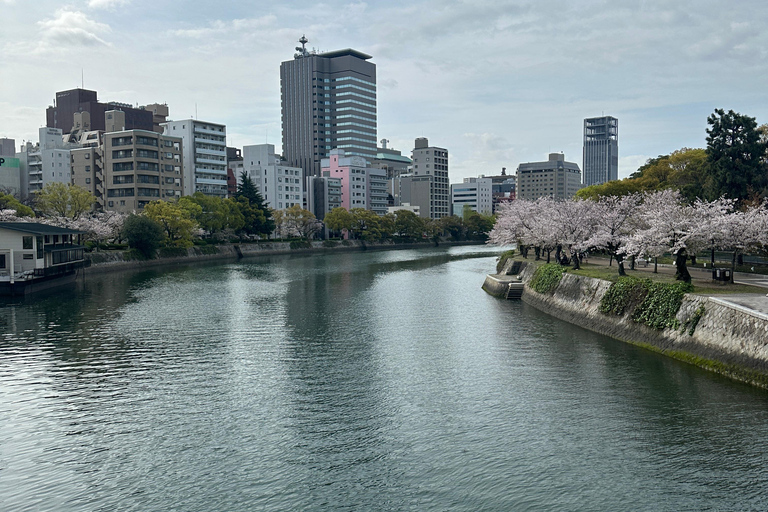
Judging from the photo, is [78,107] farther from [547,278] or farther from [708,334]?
[708,334]

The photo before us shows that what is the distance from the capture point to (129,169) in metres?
94.8

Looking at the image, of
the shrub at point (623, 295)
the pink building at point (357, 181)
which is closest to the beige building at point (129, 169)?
the pink building at point (357, 181)

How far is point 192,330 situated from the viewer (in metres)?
32.2

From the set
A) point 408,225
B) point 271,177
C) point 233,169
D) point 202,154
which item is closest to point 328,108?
point 233,169

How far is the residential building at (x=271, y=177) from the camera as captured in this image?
13688 cm

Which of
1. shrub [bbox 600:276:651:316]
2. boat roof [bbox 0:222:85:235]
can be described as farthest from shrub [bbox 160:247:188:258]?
shrub [bbox 600:276:651:316]

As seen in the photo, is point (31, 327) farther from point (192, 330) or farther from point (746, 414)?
point (746, 414)

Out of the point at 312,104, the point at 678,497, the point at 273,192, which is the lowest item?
the point at 678,497

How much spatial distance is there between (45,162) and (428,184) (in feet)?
355

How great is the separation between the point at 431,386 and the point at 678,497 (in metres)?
9.58

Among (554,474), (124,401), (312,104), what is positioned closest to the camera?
(554,474)

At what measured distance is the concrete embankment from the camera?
65.4 feet

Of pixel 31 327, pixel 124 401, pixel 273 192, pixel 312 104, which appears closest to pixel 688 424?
pixel 124 401

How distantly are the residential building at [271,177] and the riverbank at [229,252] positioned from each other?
22.0 metres
